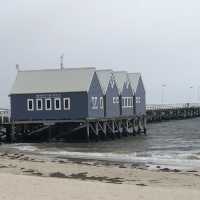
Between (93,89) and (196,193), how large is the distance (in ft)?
118

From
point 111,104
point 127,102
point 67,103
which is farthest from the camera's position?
point 127,102

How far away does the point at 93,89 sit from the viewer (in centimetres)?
5381

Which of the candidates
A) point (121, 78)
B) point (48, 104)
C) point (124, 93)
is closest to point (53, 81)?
point (48, 104)

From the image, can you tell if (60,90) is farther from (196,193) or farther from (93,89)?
(196,193)

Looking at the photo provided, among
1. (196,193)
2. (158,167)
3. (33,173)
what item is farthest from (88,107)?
(196,193)

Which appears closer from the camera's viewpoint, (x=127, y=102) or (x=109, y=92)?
(x=109, y=92)

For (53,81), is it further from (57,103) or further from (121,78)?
(121,78)

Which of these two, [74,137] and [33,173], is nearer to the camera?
[33,173]

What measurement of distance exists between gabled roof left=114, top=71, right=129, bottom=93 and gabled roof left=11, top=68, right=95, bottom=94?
8.74 metres

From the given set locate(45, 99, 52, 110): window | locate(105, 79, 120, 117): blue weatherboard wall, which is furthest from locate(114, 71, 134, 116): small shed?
locate(45, 99, 52, 110): window

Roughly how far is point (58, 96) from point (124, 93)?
1208 cm

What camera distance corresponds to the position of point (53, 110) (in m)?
52.8

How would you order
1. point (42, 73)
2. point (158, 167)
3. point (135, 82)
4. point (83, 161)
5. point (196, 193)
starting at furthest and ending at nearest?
point (135, 82)
point (42, 73)
point (83, 161)
point (158, 167)
point (196, 193)

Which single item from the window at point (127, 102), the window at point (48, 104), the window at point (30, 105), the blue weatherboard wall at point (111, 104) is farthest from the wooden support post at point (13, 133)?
the window at point (127, 102)
